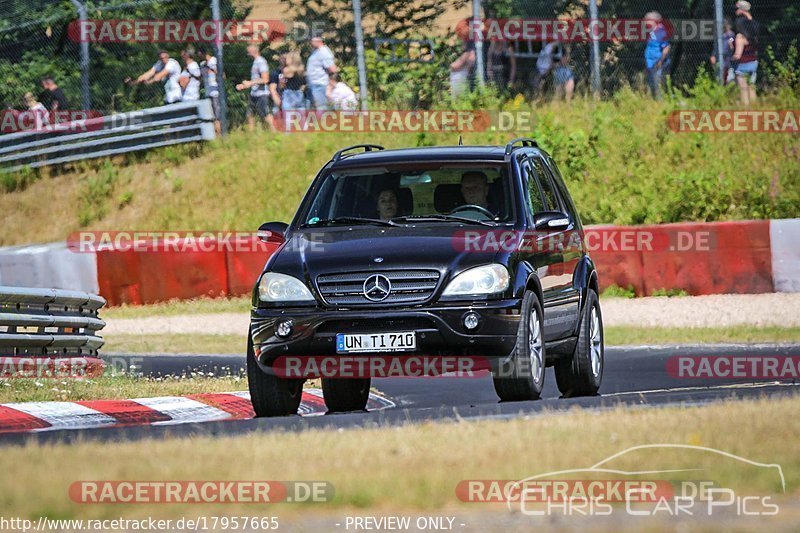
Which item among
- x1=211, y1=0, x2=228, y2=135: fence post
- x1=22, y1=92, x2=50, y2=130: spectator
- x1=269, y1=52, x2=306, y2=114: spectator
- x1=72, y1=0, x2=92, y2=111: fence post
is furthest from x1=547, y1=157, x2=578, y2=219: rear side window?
x1=22, y1=92, x2=50, y2=130: spectator

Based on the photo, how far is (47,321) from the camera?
12.8 m

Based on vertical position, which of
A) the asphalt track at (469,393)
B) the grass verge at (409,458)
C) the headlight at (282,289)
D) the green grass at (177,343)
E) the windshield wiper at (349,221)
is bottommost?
the green grass at (177,343)

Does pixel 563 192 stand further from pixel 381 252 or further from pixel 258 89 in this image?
pixel 258 89

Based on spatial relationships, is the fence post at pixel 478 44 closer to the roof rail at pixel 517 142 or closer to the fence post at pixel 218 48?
the fence post at pixel 218 48

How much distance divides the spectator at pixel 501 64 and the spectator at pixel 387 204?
13.6 m

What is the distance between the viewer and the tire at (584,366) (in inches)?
431

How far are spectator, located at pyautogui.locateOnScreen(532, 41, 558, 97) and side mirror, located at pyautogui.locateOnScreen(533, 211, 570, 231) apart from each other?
13.5m

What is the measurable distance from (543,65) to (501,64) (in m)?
0.65

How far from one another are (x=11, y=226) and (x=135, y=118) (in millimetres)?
2881

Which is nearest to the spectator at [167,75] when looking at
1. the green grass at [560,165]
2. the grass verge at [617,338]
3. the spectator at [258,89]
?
the spectator at [258,89]

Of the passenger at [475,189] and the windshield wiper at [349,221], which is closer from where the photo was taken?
the windshield wiper at [349,221]

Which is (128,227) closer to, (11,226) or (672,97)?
(11,226)

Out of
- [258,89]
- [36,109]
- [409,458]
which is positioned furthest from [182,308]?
[409,458]

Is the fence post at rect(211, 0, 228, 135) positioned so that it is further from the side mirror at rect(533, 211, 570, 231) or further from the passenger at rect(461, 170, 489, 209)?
the side mirror at rect(533, 211, 570, 231)
